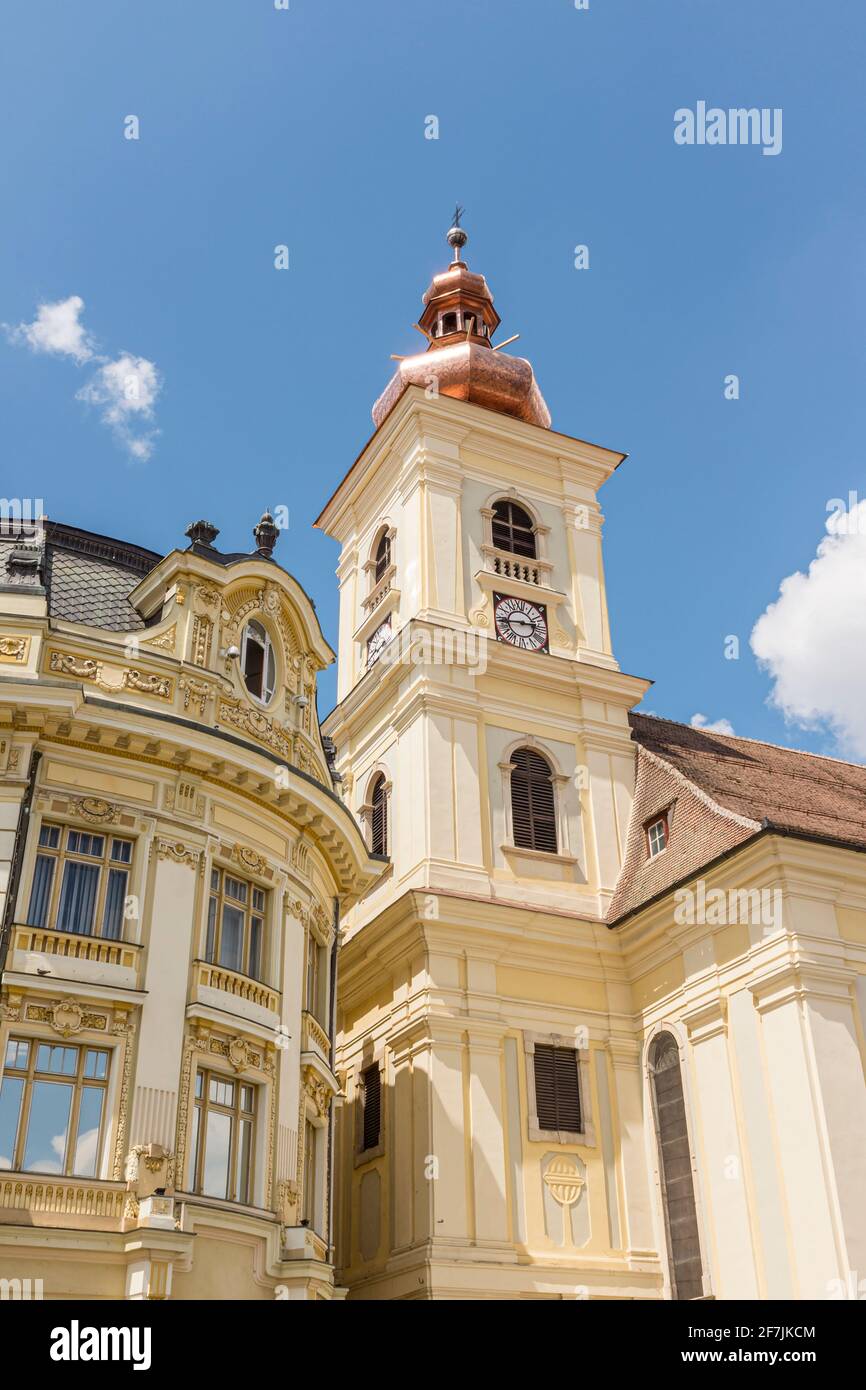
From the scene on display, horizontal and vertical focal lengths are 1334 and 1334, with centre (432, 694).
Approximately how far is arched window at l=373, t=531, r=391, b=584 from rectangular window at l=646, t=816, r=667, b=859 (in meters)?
9.61

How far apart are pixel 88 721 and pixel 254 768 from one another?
2608mm

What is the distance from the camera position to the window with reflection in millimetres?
16750

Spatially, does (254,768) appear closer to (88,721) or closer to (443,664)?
(88,721)

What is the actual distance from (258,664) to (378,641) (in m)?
10.2

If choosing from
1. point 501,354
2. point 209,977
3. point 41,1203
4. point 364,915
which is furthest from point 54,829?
point 501,354

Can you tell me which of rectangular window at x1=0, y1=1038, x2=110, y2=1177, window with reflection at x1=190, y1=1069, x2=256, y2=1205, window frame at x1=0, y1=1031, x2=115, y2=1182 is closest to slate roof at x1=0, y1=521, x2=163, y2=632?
window frame at x1=0, y1=1031, x2=115, y2=1182

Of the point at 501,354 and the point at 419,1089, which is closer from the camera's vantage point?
the point at 419,1089

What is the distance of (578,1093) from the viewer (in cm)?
2391

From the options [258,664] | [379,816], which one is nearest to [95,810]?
[258,664]

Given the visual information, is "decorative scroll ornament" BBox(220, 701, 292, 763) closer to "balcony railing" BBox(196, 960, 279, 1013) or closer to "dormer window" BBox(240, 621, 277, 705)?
"dormer window" BBox(240, 621, 277, 705)

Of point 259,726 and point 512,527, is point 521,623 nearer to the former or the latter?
point 512,527

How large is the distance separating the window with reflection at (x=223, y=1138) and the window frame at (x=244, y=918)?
1.52m
